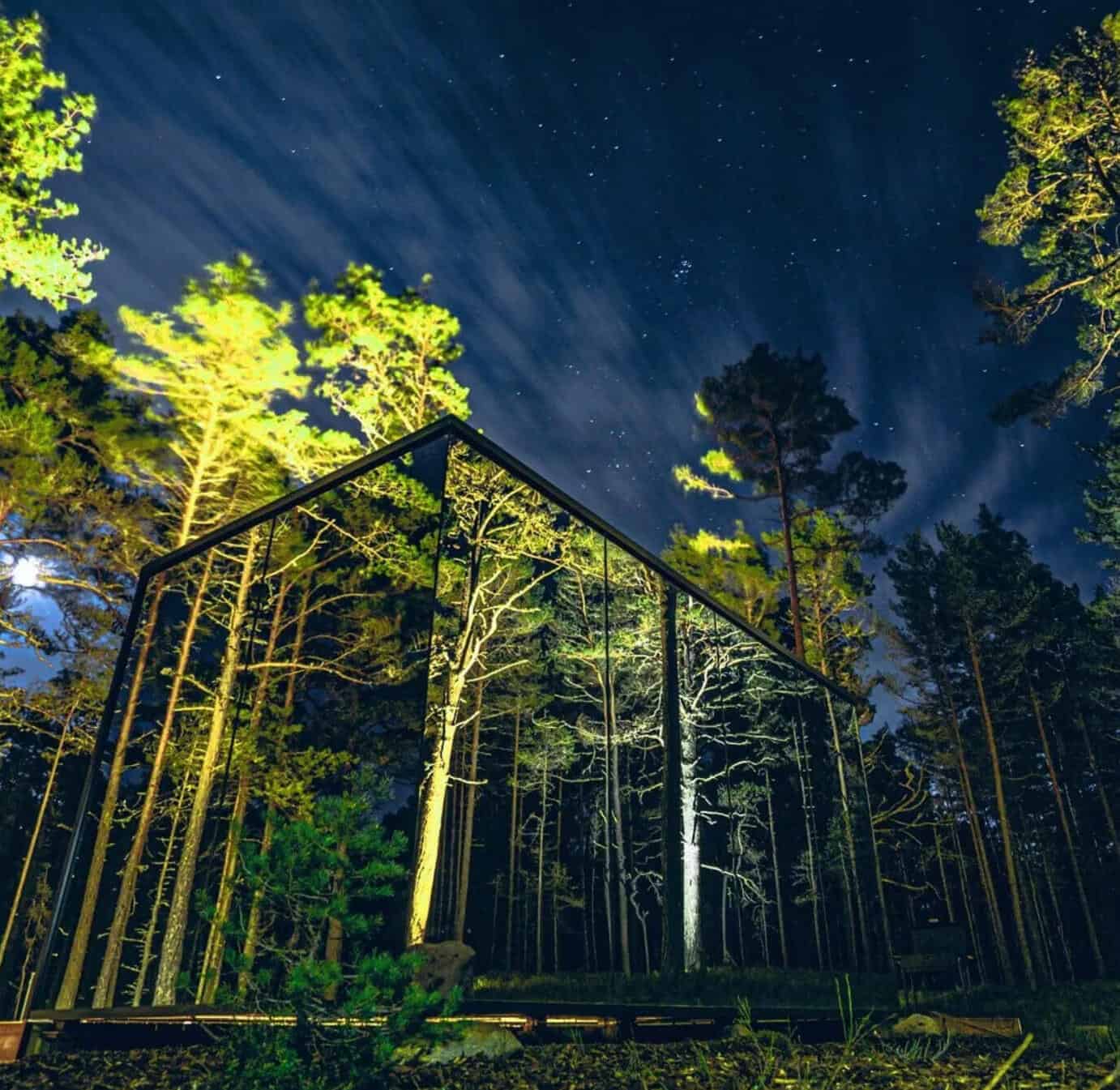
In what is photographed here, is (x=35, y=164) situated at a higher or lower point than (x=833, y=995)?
higher

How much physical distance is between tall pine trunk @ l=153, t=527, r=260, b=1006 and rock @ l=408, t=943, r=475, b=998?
9.68ft

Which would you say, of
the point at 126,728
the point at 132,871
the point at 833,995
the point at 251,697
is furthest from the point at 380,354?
the point at 833,995

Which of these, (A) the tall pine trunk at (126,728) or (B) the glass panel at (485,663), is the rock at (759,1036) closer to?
(B) the glass panel at (485,663)

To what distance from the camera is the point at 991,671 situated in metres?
17.6

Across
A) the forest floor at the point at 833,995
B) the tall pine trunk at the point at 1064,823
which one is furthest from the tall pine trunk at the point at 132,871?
the tall pine trunk at the point at 1064,823

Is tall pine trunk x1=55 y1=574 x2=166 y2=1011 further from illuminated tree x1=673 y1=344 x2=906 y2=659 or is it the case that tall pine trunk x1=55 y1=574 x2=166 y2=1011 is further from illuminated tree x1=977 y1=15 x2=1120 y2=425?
illuminated tree x1=977 y1=15 x2=1120 y2=425

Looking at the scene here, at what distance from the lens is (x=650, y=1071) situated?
368 cm

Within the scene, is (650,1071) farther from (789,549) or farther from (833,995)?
(789,549)

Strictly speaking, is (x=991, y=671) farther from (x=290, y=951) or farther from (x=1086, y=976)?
(x=290, y=951)

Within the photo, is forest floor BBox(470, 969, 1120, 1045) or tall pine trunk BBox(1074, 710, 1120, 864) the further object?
tall pine trunk BBox(1074, 710, 1120, 864)

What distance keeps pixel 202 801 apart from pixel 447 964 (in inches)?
167

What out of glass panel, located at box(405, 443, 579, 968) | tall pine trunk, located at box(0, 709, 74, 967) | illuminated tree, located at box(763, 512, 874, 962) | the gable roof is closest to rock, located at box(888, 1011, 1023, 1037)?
the gable roof

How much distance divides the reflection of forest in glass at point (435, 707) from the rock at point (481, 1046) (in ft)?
12.1

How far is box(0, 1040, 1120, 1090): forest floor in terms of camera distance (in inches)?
129
